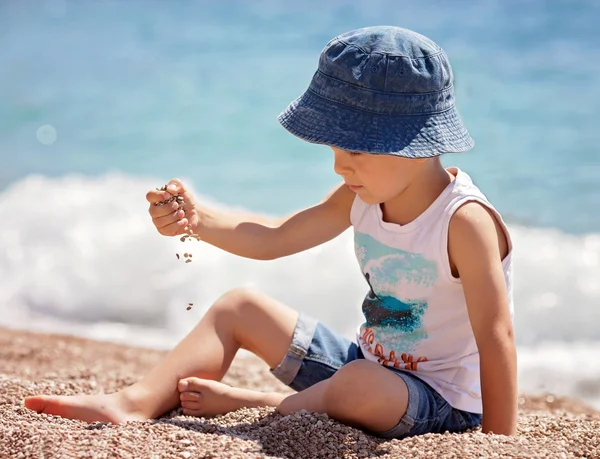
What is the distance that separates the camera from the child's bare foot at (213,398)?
8.34 ft

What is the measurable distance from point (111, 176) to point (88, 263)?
2026 millimetres

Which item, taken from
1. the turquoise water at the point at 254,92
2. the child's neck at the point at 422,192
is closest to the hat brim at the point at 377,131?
the child's neck at the point at 422,192

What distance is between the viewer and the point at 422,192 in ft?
7.85

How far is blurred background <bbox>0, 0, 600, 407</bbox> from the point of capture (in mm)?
5164

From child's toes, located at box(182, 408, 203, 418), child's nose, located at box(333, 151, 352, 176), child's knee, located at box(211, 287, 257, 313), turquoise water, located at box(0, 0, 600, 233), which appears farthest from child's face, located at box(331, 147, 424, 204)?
turquoise water, located at box(0, 0, 600, 233)

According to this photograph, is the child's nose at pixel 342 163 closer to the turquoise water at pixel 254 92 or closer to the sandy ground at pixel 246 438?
the sandy ground at pixel 246 438

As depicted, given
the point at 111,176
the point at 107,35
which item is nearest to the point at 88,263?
the point at 111,176

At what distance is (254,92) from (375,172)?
6657 mm

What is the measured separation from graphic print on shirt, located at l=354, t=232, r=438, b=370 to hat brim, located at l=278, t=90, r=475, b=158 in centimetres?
36

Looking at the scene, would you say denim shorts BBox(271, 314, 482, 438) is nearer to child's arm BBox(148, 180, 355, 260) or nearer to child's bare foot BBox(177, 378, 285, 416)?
child's bare foot BBox(177, 378, 285, 416)

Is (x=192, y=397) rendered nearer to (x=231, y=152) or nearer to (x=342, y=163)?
(x=342, y=163)

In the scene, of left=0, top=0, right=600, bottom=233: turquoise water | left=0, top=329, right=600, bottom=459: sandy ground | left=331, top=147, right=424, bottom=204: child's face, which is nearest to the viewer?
left=0, top=329, right=600, bottom=459: sandy ground

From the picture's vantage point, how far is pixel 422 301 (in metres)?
2.40

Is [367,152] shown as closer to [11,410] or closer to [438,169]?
[438,169]
